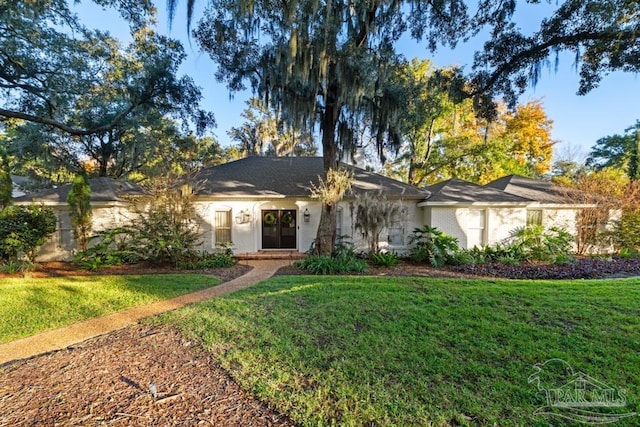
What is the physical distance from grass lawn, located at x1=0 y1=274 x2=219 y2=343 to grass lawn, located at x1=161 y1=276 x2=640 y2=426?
1.61 meters

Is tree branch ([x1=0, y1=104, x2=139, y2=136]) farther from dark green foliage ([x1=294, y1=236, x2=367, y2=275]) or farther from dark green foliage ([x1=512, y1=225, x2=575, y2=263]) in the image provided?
dark green foliage ([x1=512, y1=225, x2=575, y2=263])

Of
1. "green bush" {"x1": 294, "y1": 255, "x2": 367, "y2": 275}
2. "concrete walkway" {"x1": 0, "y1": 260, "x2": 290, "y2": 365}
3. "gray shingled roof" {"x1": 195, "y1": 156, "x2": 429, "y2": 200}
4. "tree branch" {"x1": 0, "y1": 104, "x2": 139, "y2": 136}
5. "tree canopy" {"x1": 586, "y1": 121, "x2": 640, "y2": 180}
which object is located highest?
"tree canopy" {"x1": 586, "y1": 121, "x2": 640, "y2": 180}

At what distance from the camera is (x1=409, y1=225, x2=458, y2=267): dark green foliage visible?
30.3 feet

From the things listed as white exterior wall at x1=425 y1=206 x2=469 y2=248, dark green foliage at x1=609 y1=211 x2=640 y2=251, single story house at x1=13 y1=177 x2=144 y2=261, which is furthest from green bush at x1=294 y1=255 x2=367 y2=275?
dark green foliage at x1=609 y1=211 x2=640 y2=251

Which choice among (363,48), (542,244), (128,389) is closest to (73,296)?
(128,389)

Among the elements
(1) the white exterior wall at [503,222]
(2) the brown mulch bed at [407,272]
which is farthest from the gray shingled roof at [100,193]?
(1) the white exterior wall at [503,222]

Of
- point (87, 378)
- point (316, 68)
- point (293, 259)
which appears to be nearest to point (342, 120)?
point (316, 68)

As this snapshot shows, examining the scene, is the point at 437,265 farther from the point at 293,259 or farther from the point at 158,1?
the point at 158,1

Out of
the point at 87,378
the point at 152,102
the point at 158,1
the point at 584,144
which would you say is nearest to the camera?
the point at 87,378

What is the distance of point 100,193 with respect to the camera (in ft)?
35.3

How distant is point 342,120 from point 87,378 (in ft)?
29.9

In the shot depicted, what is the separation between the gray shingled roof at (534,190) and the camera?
37.0 ft

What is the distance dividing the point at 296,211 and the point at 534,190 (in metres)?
10.7

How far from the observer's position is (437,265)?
29.3ft
